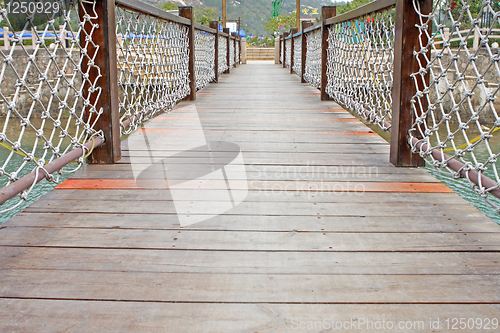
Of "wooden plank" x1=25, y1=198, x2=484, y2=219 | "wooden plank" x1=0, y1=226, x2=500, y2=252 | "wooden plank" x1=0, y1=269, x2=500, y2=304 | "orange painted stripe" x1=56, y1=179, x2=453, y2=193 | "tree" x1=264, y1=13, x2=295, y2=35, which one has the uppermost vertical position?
"tree" x1=264, y1=13, x2=295, y2=35

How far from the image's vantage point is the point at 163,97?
3.74 m

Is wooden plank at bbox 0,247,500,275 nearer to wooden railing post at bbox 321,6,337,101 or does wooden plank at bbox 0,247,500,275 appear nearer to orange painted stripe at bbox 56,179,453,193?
orange painted stripe at bbox 56,179,453,193

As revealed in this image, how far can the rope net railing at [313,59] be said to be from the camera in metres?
5.49

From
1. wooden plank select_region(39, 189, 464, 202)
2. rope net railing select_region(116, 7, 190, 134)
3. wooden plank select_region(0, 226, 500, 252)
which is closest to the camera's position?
wooden plank select_region(0, 226, 500, 252)

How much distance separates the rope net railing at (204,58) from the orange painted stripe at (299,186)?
3488 millimetres

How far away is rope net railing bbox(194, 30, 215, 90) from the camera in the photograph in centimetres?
529

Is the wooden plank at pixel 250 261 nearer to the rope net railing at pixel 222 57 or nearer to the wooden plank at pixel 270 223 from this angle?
the wooden plank at pixel 270 223

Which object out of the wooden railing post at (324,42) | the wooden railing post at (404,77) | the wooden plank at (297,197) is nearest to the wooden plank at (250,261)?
the wooden plank at (297,197)

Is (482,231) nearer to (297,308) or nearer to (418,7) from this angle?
(297,308)

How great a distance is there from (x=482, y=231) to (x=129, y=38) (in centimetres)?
235

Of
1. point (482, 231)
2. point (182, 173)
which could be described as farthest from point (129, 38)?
point (482, 231)

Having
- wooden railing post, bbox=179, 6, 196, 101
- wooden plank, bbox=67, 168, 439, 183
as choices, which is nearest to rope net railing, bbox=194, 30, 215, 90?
wooden railing post, bbox=179, 6, 196, 101

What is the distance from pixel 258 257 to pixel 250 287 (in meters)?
0.16

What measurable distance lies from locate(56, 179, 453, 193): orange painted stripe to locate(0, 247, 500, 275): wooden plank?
0.57m
